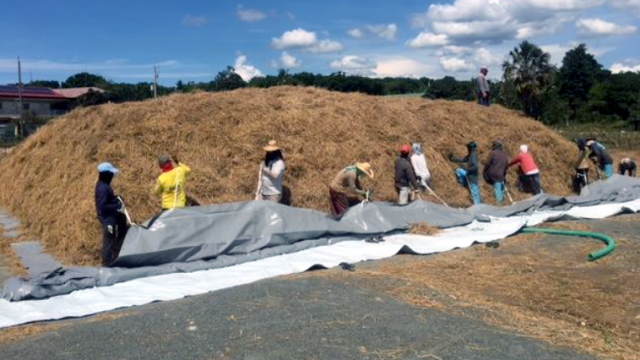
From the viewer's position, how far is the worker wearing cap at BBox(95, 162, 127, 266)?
6.75m

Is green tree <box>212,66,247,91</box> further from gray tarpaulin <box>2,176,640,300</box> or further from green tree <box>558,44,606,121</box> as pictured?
Result: green tree <box>558,44,606,121</box>

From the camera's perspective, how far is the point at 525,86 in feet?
89.9

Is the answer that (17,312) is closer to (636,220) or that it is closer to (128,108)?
(128,108)

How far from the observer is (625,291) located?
5836mm

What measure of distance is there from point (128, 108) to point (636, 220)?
928cm

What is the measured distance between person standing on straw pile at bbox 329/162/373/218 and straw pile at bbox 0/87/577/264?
1.63ft

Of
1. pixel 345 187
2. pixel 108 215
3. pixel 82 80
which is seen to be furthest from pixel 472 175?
pixel 82 80

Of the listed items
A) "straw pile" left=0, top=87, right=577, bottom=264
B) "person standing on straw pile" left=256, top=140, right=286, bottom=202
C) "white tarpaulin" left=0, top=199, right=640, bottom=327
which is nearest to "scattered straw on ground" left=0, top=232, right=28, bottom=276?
"straw pile" left=0, top=87, right=577, bottom=264

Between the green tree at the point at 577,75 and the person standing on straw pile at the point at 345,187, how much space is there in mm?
50158

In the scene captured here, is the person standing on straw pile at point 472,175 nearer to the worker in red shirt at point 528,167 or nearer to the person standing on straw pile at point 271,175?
the worker in red shirt at point 528,167

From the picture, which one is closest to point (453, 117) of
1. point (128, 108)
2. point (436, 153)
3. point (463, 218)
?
point (436, 153)

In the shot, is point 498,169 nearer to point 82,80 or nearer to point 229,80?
point 229,80

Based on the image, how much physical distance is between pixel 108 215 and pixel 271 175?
2635 millimetres

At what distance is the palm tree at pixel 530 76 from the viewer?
27.6 meters
